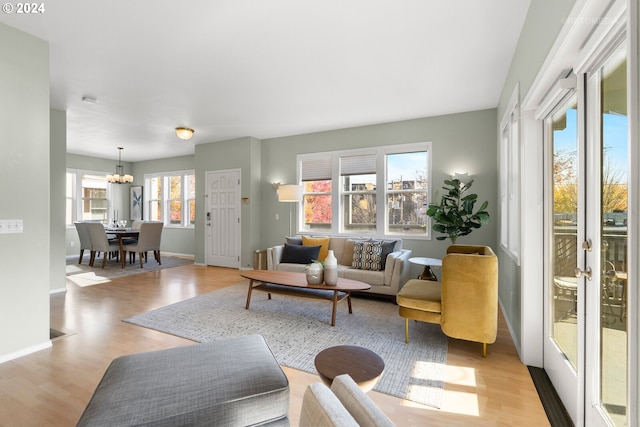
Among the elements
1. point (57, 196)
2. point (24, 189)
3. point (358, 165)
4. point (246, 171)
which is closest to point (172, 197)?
point (246, 171)

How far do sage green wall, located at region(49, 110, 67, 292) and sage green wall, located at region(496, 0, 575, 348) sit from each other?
19.0ft

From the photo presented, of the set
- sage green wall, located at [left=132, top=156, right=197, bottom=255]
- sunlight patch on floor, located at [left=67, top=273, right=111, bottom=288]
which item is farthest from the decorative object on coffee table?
sage green wall, located at [left=132, top=156, right=197, bottom=255]

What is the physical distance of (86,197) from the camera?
806cm

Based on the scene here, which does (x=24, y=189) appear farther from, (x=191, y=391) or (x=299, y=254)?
(x=299, y=254)

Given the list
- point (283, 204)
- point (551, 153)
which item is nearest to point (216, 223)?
point (283, 204)

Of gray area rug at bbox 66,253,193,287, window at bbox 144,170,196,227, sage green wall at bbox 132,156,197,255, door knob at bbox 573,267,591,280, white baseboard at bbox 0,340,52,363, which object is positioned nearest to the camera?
door knob at bbox 573,267,591,280

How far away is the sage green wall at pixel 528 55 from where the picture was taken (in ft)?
5.43

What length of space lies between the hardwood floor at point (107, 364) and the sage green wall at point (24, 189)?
0.27 m

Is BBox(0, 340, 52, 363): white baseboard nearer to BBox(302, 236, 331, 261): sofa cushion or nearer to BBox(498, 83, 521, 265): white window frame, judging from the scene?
BBox(302, 236, 331, 261): sofa cushion

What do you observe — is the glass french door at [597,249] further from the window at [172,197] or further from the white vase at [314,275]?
the window at [172,197]

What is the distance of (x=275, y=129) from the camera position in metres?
5.54

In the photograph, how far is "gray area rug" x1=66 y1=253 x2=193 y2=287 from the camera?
204 inches

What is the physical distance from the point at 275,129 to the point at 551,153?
14.2 feet

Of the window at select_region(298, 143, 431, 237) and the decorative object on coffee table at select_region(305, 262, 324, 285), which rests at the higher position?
the window at select_region(298, 143, 431, 237)
